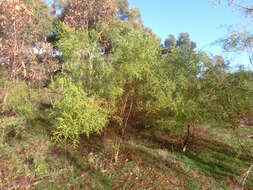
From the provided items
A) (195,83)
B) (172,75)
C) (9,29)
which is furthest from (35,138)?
(195,83)

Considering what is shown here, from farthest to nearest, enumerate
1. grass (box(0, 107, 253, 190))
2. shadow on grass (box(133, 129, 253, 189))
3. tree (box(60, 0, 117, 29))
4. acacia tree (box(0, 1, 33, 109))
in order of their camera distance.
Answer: tree (box(60, 0, 117, 29)) < acacia tree (box(0, 1, 33, 109)) < shadow on grass (box(133, 129, 253, 189)) < grass (box(0, 107, 253, 190))

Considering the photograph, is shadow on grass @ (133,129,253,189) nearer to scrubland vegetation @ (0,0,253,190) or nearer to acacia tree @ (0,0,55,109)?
scrubland vegetation @ (0,0,253,190)

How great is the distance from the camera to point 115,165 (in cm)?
526

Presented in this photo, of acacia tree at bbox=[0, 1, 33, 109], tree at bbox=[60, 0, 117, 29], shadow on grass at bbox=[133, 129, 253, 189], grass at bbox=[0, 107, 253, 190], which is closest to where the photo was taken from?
grass at bbox=[0, 107, 253, 190]

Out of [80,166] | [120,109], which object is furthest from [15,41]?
[80,166]

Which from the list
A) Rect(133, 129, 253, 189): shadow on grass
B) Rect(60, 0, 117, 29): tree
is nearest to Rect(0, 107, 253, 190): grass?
Rect(133, 129, 253, 189): shadow on grass

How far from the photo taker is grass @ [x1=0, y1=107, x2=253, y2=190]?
4.35 meters

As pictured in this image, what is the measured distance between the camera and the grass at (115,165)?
4.35 m

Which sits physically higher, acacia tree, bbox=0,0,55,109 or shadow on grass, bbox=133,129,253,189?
acacia tree, bbox=0,0,55,109

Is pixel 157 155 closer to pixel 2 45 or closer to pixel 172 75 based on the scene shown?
pixel 172 75

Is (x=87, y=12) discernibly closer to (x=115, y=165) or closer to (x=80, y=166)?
(x=80, y=166)

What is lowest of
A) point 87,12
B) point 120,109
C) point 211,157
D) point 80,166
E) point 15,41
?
point 80,166

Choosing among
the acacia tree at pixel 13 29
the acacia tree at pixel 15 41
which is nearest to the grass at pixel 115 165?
the acacia tree at pixel 15 41

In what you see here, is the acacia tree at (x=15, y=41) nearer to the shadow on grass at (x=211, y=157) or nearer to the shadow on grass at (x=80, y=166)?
the shadow on grass at (x=80, y=166)
